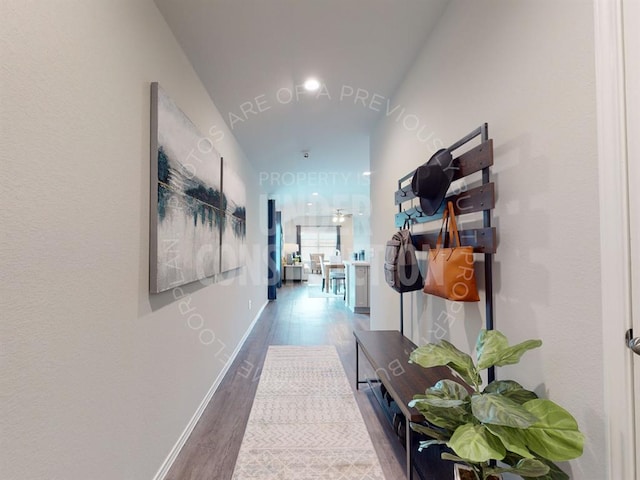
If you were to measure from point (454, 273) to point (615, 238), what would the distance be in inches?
24.0

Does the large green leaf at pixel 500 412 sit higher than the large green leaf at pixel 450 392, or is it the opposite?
the large green leaf at pixel 500 412

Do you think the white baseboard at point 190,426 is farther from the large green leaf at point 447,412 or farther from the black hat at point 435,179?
the black hat at point 435,179

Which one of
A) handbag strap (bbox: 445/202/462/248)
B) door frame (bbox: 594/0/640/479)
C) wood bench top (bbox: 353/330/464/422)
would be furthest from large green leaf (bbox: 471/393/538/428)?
handbag strap (bbox: 445/202/462/248)

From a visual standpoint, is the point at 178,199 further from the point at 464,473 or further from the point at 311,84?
the point at 464,473

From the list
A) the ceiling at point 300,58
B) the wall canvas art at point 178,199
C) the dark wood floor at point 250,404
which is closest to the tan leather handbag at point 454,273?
the dark wood floor at point 250,404

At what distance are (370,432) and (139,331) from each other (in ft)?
5.12

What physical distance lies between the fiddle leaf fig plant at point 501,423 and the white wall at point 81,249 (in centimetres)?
117

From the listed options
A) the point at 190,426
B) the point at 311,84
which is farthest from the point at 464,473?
the point at 311,84

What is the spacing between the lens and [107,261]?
3.75 ft

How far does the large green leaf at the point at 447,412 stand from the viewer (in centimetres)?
97

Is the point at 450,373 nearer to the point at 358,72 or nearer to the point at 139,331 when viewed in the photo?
the point at 139,331

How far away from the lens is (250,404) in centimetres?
230

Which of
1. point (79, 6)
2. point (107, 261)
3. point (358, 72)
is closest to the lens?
point (79, 6)

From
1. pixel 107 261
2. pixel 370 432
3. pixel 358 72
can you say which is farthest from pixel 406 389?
pixel 358 72
